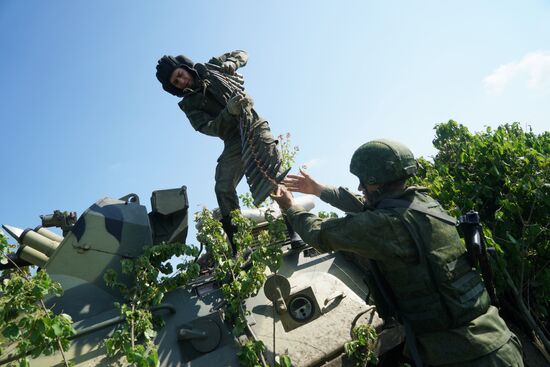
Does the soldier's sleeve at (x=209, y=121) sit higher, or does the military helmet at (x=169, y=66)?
the military helmet at (x=169, y=66)

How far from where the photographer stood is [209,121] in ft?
14.8

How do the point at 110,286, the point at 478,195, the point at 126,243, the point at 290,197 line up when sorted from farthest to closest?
1. the point at 478,195
2. the point at 126,243
3. the point at 110,286
4. the point at 290,197

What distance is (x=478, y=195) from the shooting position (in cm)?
571

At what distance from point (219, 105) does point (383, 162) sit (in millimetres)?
2632

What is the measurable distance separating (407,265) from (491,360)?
2.26ft

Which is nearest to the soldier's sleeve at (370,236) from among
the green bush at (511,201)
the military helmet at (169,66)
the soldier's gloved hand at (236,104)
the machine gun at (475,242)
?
the machine gun at (475,242)

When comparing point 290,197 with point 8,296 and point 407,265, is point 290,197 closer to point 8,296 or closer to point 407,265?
point 407,265

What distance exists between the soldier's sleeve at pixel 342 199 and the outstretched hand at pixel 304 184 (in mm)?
69

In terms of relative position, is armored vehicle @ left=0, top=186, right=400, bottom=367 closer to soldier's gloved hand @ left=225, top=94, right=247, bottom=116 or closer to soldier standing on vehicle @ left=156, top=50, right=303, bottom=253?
soldier standing on vehicle @ left=156, top=50, right=303, bottom=253

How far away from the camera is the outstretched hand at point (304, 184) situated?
3.27m

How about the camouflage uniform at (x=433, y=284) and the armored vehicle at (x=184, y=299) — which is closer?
the camouflage uniform at (x=433, y=284)

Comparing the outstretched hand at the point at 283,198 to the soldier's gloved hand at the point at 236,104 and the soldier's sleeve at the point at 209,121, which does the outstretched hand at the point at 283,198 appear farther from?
the soldier's sleeve at the point at 209,121

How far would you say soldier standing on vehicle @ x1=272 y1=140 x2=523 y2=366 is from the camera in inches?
86.8

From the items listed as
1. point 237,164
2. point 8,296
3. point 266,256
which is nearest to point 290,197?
point 266,256
